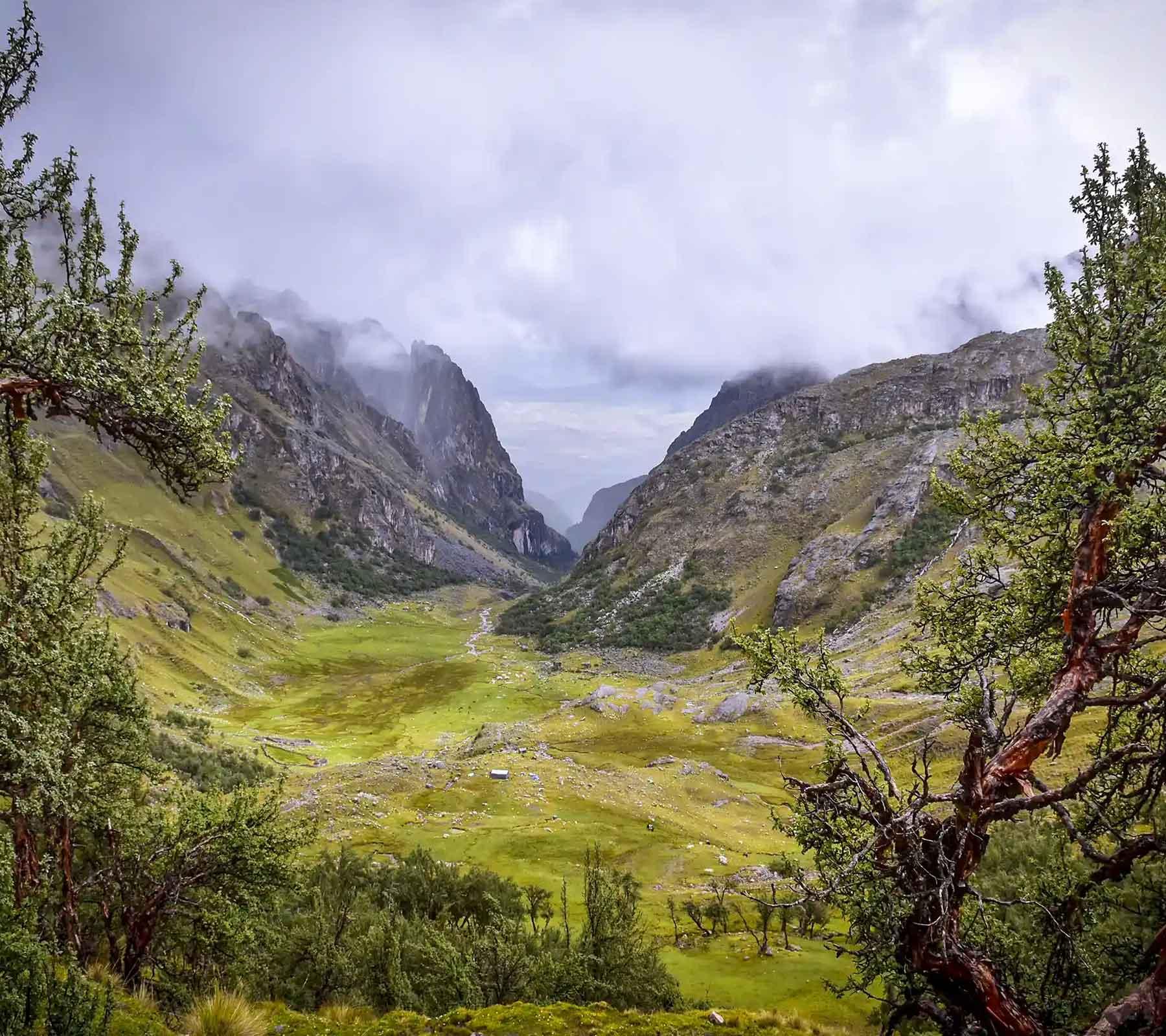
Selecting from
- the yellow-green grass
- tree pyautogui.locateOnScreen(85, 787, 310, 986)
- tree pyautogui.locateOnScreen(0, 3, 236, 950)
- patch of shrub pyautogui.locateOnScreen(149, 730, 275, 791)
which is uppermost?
tree pyautogui.locateOnScreen(0, 3, 236, 950)

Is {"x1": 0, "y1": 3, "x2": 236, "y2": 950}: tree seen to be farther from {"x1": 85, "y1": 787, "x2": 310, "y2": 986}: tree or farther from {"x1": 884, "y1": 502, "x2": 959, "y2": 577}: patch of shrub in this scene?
{"x1": 884, "y1": 502, "x2": 959, "y2": 577}: patch of shrub

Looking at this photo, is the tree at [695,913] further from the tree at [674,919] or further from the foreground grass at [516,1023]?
the foreground grass at [516,1023]

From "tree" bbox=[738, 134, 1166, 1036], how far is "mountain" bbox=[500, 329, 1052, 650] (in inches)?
4381

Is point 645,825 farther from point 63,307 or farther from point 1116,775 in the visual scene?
point 63,307

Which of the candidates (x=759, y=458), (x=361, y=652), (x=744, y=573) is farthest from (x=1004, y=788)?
(x=759, y=458)

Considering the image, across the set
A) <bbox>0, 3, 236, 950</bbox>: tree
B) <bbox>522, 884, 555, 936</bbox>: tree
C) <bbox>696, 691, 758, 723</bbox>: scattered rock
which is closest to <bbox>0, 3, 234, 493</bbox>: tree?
<bbox>0, 3, 236, 950</bbox>: tree

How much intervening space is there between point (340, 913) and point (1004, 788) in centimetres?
2061

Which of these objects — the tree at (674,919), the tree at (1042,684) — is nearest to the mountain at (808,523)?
the tree at (674,919)

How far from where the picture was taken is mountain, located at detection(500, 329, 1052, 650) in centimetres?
12506

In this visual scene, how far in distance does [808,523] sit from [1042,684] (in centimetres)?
15742

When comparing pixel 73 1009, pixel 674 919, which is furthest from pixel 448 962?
pixel 674 919

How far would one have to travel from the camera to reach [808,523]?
158125 millimetres

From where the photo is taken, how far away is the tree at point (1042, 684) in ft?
23.5

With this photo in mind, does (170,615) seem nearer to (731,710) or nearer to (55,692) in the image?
(731,710)
